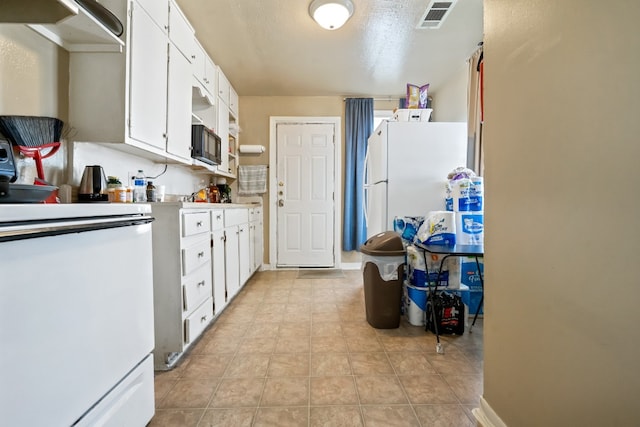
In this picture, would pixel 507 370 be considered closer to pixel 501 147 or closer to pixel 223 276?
pixel 501 147

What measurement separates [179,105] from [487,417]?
2522mm

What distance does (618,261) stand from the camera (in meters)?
0.59

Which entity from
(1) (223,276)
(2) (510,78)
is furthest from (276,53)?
(2) (510,78)

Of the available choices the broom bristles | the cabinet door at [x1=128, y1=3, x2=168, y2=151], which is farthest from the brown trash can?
the broom bristles

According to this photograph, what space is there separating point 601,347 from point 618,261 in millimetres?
202

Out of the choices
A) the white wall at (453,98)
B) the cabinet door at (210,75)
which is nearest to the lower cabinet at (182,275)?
the cabinet door at (210,75)

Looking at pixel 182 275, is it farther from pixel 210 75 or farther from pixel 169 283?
pixel 210 75

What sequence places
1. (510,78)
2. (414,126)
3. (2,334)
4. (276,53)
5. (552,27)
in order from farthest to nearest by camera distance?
(276,53), (414,126), (510,78), (552,27), (2,334)

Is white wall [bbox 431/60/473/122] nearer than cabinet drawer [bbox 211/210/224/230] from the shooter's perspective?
No

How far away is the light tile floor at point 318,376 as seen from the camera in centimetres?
Answer: 120

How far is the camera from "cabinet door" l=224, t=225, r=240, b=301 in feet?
7.65

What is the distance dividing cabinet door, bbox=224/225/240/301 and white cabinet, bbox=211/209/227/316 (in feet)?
0.23

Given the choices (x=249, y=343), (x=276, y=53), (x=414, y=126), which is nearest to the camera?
(x=249, y=343)

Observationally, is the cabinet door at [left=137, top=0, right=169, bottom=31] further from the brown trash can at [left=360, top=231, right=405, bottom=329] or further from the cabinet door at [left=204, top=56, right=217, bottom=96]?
the brown trash can at [left=360, top=231, right=405, bottom=329]
